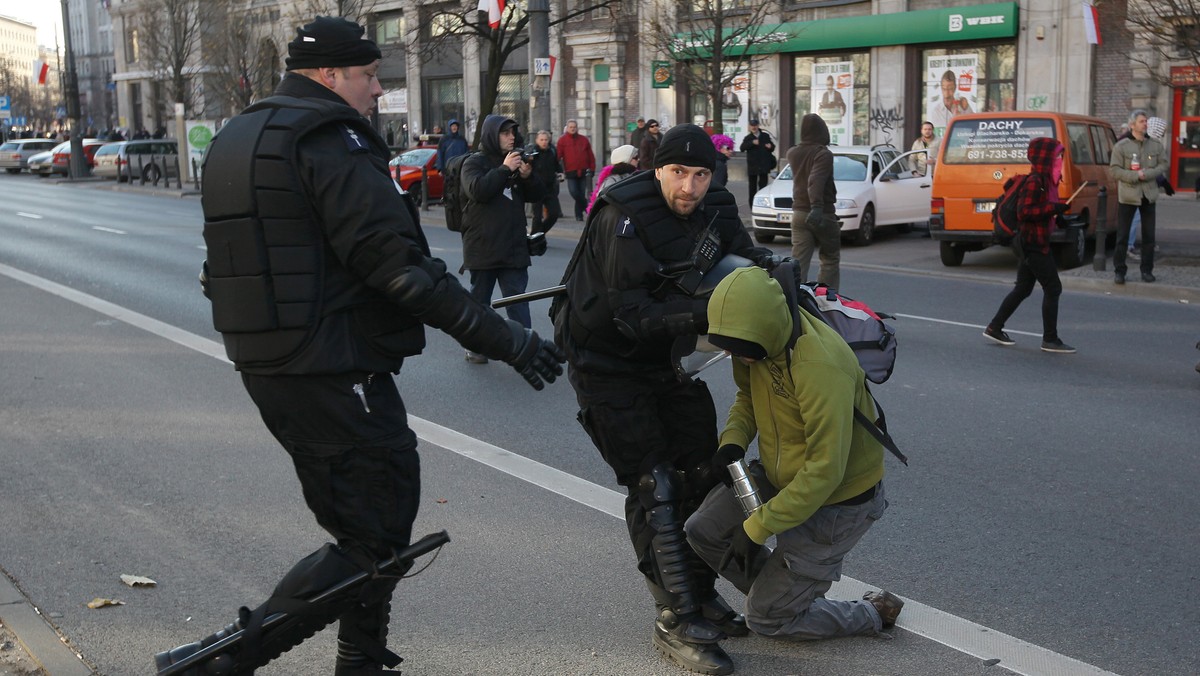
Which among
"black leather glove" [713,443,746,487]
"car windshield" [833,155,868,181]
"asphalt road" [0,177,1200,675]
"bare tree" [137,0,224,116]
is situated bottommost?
"asphalt road" [0,177,1200,675]

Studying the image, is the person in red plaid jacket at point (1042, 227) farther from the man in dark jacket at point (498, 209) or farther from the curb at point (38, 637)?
the curb at point (38, 637)

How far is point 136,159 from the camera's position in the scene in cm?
4094

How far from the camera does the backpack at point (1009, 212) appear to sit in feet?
30.6

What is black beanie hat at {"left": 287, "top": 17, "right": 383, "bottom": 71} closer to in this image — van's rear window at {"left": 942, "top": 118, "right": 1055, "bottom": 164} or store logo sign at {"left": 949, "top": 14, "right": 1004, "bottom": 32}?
van's rear window at {"left": 942, "top": 118, "right": 1055, "bottom": 164}

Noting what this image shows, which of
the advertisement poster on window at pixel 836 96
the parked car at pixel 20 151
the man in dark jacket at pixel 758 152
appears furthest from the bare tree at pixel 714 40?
the parked car at pixel 20 151

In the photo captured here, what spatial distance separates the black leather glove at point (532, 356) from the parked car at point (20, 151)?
52059 millimetres

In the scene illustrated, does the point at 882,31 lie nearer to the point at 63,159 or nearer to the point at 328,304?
the point at 328,304

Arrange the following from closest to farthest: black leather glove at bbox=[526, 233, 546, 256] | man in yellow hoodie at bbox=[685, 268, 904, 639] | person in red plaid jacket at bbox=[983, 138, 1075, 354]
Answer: man in yellow hoodie at bbox=[685, 268, 904, 639], black leather glove at bbox=[526, 233, 546, 256], person in red plaid jacket at bbox=[983, 138, 1075, 354]

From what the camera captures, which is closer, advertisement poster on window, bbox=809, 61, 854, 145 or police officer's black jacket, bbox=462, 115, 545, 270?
police officer's black jacket, bbox=462, 115, 545, 270

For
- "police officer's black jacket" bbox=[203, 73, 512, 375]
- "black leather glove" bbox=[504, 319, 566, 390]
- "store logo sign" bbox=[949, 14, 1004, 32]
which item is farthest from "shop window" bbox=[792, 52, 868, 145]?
"police officer's black jacket" bbox=[203, 73, 512, 375]

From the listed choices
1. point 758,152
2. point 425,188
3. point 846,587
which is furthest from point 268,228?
point 425,188

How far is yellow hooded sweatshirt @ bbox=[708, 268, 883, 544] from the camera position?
3.41 meters

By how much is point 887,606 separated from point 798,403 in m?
0.97

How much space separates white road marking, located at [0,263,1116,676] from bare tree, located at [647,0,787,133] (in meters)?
14.8
